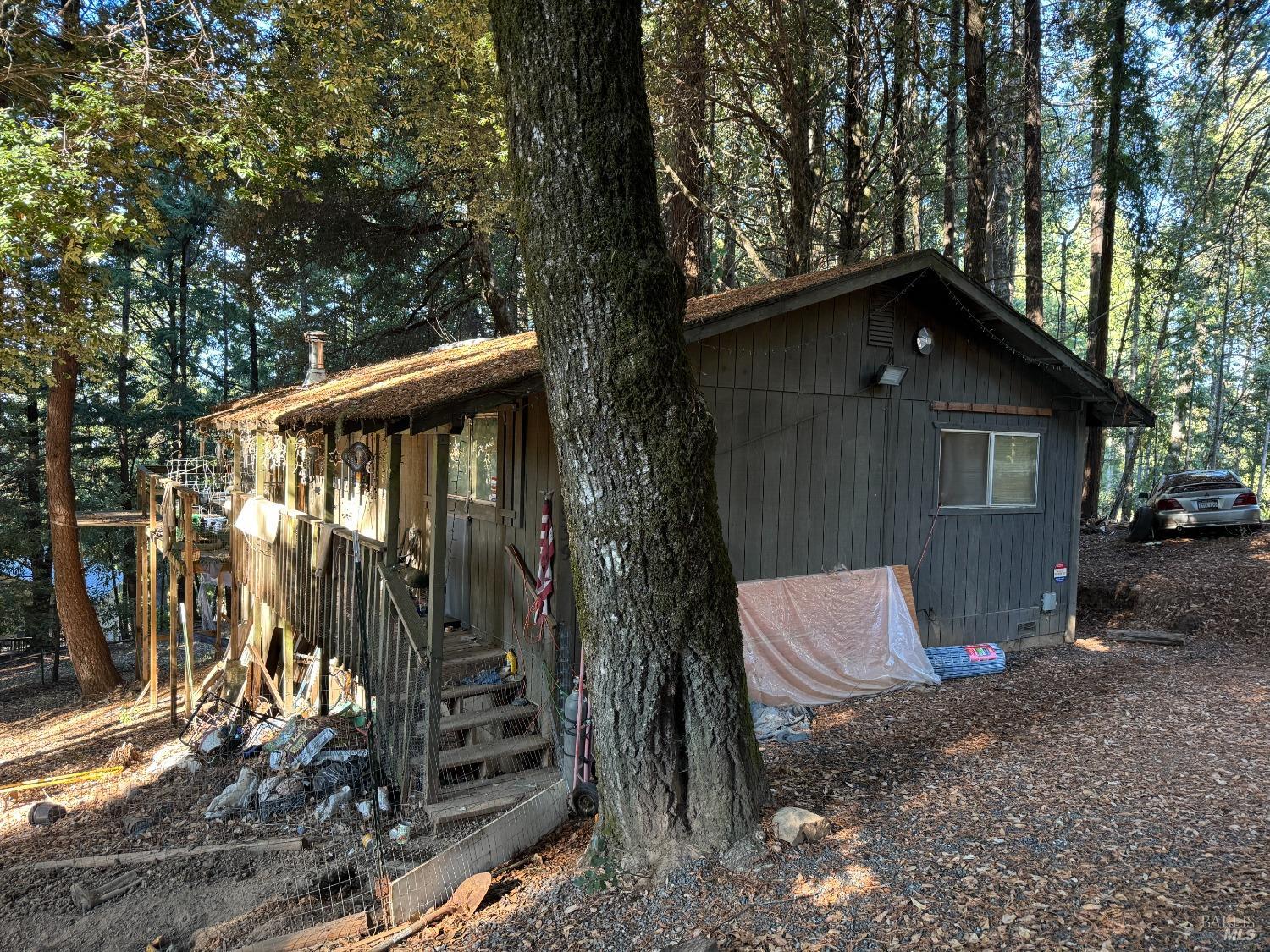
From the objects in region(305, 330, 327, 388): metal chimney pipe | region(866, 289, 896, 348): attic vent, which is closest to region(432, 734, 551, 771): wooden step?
region(866, 289, 896, 348): attic vent

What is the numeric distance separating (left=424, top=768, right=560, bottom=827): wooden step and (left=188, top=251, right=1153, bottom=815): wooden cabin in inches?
1.3

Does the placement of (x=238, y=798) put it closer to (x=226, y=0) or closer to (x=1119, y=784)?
(x=1119, y=784)

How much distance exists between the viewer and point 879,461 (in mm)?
7922

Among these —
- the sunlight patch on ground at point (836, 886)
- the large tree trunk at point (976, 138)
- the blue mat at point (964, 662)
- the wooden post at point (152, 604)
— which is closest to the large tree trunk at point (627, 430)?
the sunlight patch on ground at point (836, 886)

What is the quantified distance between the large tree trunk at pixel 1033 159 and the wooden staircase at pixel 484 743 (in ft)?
29.4

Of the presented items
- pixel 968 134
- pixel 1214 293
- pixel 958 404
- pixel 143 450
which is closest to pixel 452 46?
pixel 968 134

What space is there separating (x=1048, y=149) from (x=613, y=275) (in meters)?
20.0

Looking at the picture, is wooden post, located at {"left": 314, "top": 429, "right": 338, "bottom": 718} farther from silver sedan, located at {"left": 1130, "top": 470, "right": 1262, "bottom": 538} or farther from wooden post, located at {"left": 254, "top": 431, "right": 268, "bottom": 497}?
silver sedan, located at {"left": 1130, "top": 470, "right": 1262, "bottom": 538}

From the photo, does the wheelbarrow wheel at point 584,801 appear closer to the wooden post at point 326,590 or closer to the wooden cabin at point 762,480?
the wooden cabin at point 762,480

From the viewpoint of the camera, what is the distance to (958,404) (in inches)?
329

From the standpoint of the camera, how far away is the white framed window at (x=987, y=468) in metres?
8.45

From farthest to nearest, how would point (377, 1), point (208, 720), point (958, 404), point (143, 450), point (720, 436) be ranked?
point (143, 450) → point (377, 1) → point (208, 720) → point (958, 404) → point (720, 436)

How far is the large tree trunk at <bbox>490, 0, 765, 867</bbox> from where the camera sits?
367cm

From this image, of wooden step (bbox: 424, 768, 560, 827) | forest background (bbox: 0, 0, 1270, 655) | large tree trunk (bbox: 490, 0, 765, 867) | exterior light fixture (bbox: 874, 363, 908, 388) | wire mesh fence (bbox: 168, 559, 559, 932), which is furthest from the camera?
forest background (bbox: 0, 0, 1270, 655)
